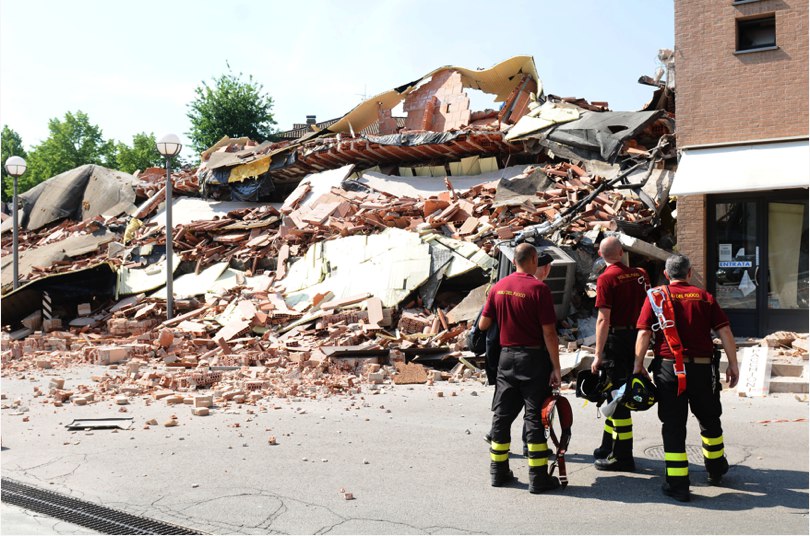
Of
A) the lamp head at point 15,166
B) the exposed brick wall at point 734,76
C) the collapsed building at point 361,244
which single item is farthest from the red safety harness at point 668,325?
the lamp head at point 15,166

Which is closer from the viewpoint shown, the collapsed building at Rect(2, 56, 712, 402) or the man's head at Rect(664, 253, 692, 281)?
the man's head at Rect(664, 253, 692, 281)

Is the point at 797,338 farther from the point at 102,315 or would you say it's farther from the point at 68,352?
the point at 102,315

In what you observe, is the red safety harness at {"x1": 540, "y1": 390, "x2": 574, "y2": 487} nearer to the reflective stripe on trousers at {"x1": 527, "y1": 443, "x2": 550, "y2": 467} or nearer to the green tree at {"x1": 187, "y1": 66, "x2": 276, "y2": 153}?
the reflective stripe on trousers at {"x1": 527, "y1": 443, "x2": 550, "y2": 467}

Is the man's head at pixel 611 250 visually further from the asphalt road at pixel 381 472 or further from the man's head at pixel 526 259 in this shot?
the asphalt road at pixel 381 472

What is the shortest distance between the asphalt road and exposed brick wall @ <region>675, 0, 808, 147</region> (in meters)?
6.32

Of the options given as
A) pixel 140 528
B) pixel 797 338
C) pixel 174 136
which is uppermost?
pixel 174 136

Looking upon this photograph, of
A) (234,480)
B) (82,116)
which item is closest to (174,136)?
(234,480)

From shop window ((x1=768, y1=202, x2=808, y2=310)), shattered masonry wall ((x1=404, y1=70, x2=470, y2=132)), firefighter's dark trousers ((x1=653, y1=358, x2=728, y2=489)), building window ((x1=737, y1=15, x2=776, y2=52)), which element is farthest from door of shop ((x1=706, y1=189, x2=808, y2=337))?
shattered masonry wall ((x1=404, y1=70, x2=470, y2=132))

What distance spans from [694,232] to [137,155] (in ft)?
190

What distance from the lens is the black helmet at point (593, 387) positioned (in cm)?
646

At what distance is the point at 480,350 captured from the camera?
6.67m

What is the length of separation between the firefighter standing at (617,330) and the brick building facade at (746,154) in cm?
798

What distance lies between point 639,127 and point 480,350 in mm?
12861

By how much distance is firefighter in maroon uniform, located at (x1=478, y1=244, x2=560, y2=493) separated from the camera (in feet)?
19.8
